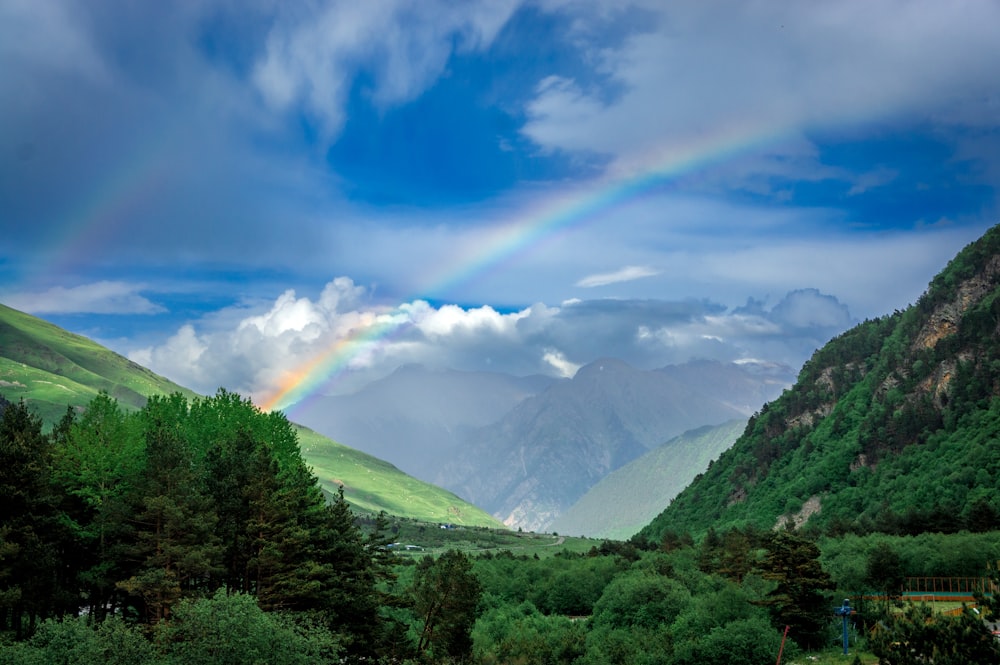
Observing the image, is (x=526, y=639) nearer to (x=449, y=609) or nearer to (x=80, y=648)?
(x=449, y=609)

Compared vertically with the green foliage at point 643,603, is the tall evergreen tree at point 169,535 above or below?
above

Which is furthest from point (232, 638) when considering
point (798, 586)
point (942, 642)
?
point (798, 586)

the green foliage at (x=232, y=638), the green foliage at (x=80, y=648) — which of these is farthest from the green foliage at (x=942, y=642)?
the green foliage at (x=80, y=648)

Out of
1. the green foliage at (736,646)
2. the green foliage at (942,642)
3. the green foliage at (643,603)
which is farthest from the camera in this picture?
the green foliage at (643,603)

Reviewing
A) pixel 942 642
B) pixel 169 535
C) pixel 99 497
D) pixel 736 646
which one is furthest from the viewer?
pixel 736 646

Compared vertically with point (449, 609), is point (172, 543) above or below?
above

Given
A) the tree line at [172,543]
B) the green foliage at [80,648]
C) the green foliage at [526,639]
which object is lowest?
the green foliage at [526,639]

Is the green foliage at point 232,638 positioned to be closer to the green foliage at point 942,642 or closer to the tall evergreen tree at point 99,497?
the tall evergreen tree at point 99,497

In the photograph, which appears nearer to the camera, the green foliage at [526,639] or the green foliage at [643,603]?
the green foliage at [526,639]

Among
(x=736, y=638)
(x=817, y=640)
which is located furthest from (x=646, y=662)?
(x=817, y=640)

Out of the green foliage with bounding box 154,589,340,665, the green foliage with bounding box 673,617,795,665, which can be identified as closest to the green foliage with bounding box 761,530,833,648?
the green foliage with bounding box 673,617,795,665

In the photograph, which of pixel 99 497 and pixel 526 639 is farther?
pixel 526 639

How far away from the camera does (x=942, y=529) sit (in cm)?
18975

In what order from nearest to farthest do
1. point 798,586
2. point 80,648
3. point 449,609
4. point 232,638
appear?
1. point 80,648
2. point 232,638
3. point 449,609
4. point 798,586
